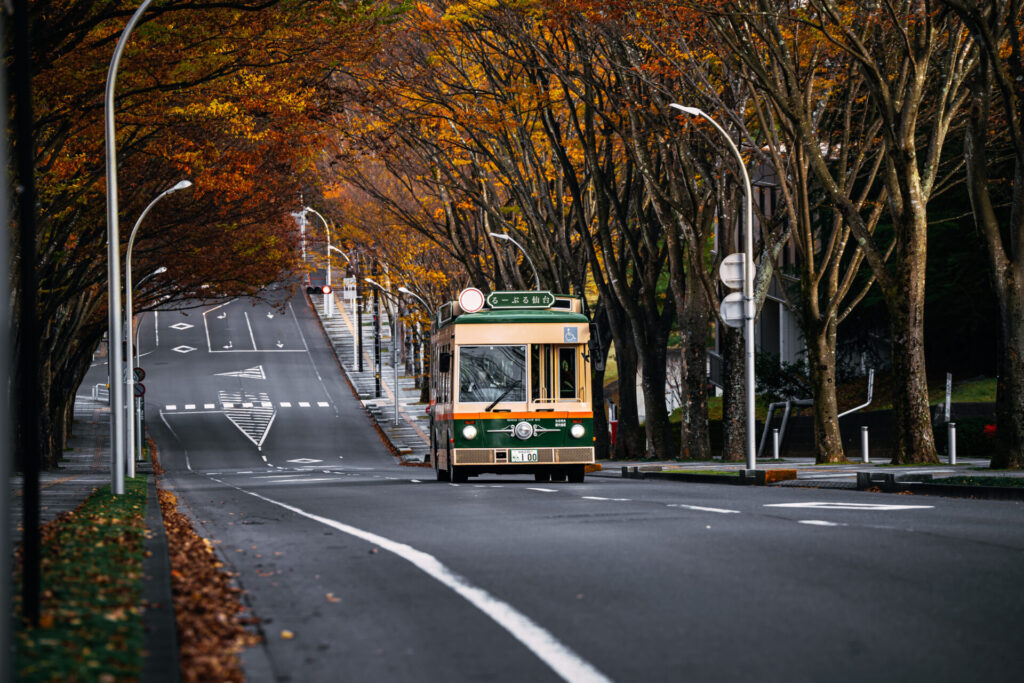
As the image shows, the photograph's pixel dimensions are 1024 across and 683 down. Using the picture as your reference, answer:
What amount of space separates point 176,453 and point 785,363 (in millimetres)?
22666

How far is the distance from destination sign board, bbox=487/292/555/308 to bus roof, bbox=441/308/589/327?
0.11 metres

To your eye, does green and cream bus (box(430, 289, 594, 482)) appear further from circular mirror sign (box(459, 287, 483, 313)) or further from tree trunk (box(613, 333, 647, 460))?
tree trunk (box(613, 333, 647, 460))

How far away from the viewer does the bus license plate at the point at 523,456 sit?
75.1 ft

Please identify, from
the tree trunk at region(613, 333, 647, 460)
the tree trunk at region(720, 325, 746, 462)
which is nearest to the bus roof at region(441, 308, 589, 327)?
the tree trunk at region(720, 325, 746, 462)

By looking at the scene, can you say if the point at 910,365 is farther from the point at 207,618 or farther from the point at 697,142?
the point at 207,618

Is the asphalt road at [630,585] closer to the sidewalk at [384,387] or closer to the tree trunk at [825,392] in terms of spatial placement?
the tree trunk at [825,392]

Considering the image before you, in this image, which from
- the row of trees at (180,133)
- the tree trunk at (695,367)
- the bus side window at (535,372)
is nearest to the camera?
the row of trees at (180,133)

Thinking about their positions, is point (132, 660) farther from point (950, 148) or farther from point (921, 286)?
point (950, 148)

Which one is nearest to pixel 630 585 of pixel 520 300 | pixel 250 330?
pixel 520 300

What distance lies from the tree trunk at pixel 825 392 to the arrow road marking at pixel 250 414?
3019 cm

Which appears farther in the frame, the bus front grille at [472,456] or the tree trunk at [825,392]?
the tree trunk at [825,392]

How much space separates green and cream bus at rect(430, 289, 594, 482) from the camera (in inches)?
896

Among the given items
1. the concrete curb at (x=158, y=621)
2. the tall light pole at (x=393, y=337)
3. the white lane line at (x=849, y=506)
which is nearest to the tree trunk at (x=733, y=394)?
the white lane line at (x=849, y=506)

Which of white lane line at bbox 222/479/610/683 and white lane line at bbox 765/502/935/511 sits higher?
white lane line at bbox 765/502/935/511
